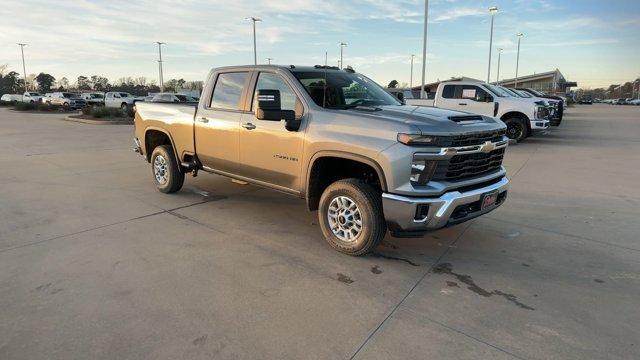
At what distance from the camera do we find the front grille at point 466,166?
3.91 meters

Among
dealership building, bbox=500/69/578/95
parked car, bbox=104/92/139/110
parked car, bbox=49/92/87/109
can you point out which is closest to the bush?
parked car, bbox=49/92/87/109

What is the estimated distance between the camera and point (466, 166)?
13.6 ft

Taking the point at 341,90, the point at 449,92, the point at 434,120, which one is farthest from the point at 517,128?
the point at 434,120

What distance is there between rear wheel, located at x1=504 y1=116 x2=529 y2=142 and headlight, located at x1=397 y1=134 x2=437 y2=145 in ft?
36.9

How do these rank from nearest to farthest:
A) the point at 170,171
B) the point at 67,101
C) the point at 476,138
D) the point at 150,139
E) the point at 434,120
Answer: the point at 434,120, the point at 476,138, the point at 170,171, the point at 150,139, the point at 67,101

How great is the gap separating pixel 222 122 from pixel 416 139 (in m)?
2.76

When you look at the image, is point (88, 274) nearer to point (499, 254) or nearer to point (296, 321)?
point (296, 321)

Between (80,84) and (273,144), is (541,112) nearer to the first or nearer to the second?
(273,144)

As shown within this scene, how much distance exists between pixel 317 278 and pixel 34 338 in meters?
2.14

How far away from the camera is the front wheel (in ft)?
13.4

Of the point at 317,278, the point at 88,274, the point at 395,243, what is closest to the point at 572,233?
the point at 395,243

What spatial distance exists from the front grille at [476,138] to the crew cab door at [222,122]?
2.60m

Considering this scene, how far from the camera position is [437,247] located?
15.4ft

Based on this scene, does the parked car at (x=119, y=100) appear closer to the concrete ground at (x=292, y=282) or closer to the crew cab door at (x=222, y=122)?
the concrete ground at (x=292, y=282)
